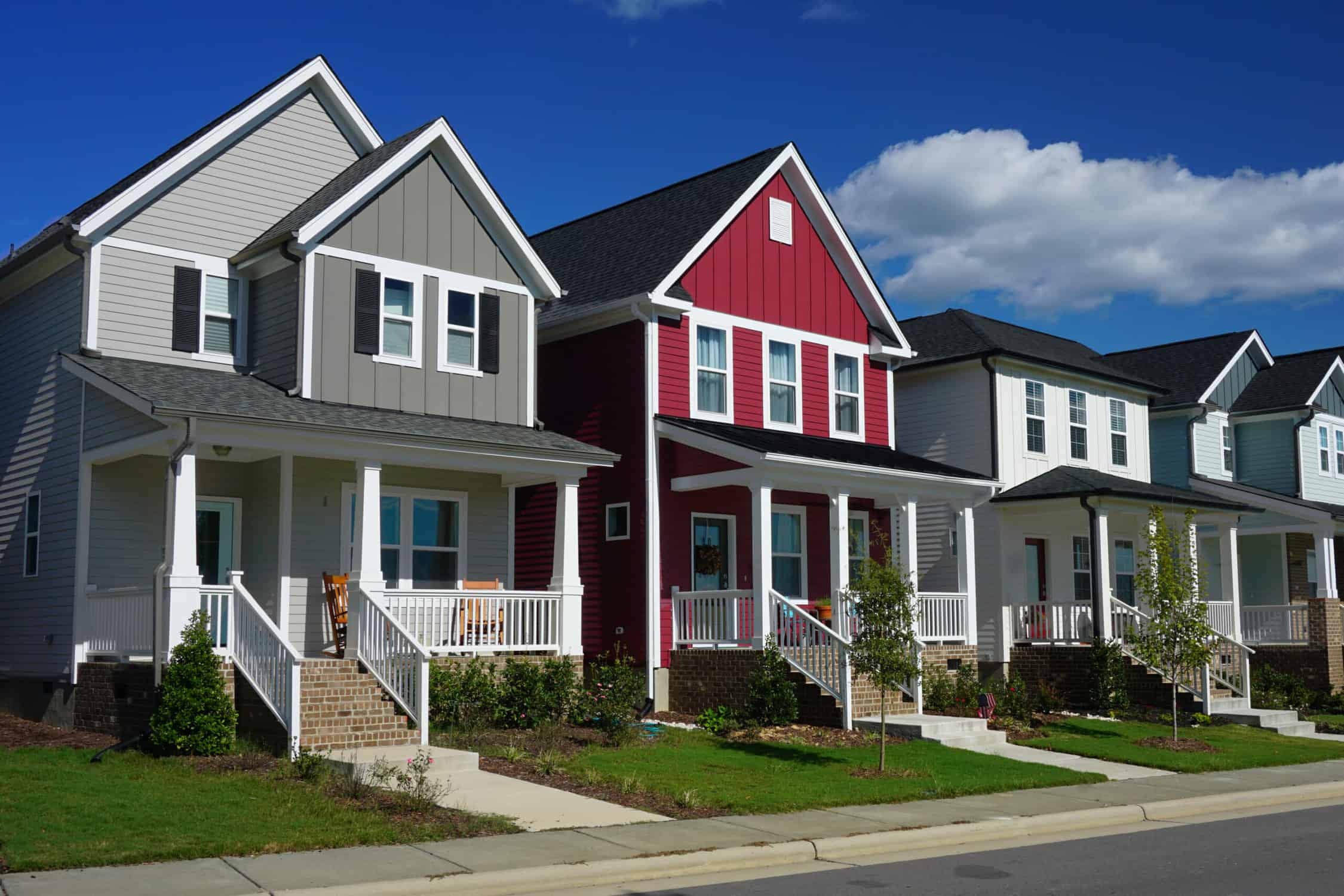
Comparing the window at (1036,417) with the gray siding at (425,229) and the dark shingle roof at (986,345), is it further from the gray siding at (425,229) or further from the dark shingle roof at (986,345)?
the gray siding at (425,229)

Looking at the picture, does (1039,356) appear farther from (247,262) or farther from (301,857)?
(301,857)

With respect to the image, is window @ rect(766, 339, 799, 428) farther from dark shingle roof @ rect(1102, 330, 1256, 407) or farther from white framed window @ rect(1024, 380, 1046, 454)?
dark shingle roof @ rect(1102, 330, 1256, 407)

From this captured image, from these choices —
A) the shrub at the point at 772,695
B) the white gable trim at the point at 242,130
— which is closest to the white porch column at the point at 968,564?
the shrub at the point at 772,695

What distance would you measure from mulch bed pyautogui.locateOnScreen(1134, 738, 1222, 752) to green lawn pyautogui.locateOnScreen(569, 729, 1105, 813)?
3427 millimetres

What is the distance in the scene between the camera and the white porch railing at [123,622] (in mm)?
16297

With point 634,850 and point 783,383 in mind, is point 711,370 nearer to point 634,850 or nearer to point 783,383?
point 783,383

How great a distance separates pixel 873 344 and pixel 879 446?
2.09 metres

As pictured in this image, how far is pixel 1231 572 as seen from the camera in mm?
28812

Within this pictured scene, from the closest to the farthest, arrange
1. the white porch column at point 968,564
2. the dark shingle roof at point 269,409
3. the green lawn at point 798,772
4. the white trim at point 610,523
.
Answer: the green lawn at point 798,772 < the dark shingle roof at point 269,409 < the white trim at point 610,523 < the white porch column at point 968,564

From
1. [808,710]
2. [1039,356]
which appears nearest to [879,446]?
[1039,356]

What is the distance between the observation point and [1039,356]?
2855cm

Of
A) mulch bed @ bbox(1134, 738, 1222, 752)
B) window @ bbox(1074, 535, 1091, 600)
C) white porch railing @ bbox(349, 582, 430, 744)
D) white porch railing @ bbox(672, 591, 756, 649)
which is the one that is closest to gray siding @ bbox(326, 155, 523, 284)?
white porch railing @ bbox(349, 582, 430, 744)

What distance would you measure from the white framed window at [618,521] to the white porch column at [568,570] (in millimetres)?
2652

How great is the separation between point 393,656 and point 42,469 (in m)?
7.15
